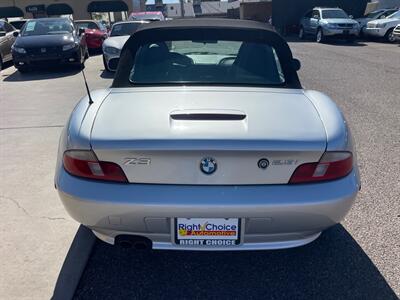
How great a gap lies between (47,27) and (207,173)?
11.2m

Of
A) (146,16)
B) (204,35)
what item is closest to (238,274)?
(204,35)

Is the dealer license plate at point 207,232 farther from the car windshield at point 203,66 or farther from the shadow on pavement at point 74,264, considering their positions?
the car windshield at point 203,66

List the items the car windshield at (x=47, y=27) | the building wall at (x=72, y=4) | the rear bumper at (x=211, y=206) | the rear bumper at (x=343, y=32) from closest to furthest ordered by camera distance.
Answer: the rear bumper at (x=211, y=206)
the car windshield at (x=47, y=27)
the rear bumper at (x=343, y=32)
the building wall at (x=72, y=4)

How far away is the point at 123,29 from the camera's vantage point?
11930 mm

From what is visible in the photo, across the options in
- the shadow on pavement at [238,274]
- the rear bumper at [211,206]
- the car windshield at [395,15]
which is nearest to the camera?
the rear bumper at [211,206]

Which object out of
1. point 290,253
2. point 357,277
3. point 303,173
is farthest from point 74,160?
Result: point 357,277

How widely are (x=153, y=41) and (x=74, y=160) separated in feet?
4.51

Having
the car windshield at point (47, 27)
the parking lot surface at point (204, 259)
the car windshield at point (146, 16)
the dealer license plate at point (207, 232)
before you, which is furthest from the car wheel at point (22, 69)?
the dealer license plate at point (207, 232)

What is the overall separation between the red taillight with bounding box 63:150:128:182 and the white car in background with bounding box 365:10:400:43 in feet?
60.6

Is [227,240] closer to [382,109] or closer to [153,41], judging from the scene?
[153,41]

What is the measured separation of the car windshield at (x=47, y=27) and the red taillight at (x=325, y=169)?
35.7 feet

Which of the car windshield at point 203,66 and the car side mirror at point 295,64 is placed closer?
the car windshield at point 203,66

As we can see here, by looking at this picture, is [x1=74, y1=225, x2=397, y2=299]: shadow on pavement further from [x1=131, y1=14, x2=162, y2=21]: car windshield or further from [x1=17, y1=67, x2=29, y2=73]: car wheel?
[x1=131, y1=14, x2=162, y2=21]: car windshield

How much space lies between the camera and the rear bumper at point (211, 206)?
207 centimetres
